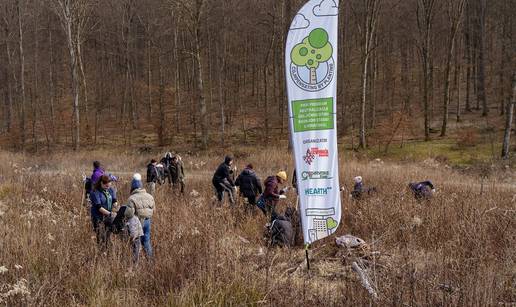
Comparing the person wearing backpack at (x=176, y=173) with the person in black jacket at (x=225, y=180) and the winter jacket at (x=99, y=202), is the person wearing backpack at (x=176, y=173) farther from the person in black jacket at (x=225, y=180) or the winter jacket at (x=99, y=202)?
the winter jacket at (x=99, y=202)

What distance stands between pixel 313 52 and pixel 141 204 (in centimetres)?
342

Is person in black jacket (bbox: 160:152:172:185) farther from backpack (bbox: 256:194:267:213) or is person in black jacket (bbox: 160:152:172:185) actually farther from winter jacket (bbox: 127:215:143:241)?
winter jacket (bbox: 127:215:143:241)

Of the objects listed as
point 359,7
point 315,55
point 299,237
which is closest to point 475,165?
point 299,237

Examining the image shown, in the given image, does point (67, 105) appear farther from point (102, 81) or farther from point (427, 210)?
point (427, 210)

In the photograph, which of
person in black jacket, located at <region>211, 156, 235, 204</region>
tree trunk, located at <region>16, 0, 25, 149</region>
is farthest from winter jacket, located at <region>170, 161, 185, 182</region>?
tree trunk, located at <region>16, 0, 25, 149</region>

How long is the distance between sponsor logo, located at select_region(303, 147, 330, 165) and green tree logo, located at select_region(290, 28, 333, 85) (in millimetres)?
895

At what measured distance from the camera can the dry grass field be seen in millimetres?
4684

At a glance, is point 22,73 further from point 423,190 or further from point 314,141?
point 314,141

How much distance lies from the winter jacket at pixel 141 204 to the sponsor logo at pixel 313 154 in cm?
263

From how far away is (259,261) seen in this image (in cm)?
604

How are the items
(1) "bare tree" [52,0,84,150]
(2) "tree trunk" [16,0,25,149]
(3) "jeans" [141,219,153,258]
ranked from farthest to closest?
1. (2) "tree trunk" [16,0,25,149]
2. (1) "bare tree" [52,0,84,150]
3. (3) "jeans" [141,219,153,258]

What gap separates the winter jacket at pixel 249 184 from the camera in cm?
1104

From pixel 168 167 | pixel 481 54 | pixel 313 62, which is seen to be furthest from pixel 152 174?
pixel 481 54

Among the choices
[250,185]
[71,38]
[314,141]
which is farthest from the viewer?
[71,38]
